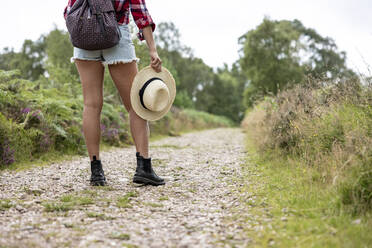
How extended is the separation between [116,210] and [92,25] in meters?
1.62

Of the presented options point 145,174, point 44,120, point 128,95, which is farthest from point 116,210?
point 44,120

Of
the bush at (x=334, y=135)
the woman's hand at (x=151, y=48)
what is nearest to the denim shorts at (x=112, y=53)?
the woman's hand at (x=151, y=48)

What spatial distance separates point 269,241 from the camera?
2.01m

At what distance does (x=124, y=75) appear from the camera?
3.45 meters

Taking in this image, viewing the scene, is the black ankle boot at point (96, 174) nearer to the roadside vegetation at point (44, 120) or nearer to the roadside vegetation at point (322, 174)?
the roadside vegetation at point (322, 174)

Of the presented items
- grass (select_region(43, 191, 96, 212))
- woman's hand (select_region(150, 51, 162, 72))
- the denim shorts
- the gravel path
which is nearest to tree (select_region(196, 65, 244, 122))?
the gravel path

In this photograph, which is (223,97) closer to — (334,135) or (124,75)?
(334,135)

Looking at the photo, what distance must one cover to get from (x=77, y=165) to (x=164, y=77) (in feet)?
7.08

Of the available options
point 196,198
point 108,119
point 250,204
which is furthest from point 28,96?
point 250,204

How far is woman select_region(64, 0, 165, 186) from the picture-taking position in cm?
330

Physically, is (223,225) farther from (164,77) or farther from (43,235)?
(164,77)

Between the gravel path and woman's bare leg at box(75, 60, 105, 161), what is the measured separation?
0.49 metres

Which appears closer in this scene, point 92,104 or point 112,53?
point 112,53

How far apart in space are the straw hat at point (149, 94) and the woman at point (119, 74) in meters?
0.07
